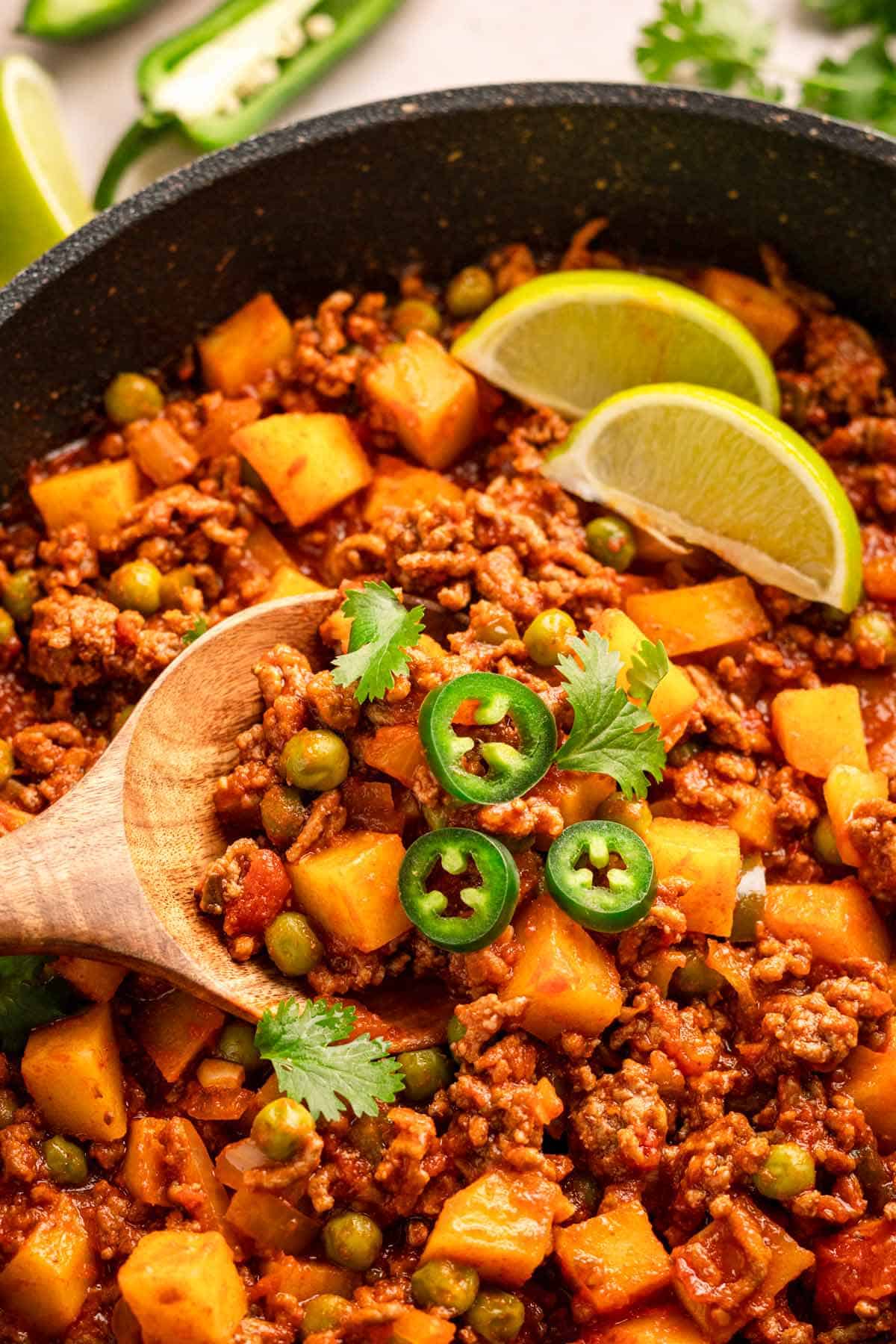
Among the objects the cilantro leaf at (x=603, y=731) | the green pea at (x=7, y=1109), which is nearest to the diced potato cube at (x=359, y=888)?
the cilantro leaf at (x=603, y=731)

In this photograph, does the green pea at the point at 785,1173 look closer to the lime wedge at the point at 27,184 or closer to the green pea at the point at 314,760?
the green pea at the point at 314,760

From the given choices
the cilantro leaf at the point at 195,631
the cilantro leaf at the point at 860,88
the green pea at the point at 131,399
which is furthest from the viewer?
the cilantro leaf at the point at 860,88

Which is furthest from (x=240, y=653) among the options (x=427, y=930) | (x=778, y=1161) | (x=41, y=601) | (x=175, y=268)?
(x=778, y=1161)

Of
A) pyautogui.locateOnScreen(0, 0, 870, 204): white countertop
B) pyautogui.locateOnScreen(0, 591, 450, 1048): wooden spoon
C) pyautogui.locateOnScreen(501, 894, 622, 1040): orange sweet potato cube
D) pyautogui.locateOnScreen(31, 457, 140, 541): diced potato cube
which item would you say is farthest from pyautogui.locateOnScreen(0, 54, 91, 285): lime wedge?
pyautogui.locateOnScreen(501, 894, 622, 1040): orange sweet potato cube

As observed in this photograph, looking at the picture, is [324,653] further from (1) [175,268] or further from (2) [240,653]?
(1) [175,268]

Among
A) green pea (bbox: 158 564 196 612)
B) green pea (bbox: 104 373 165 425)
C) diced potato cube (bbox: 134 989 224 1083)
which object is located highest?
green pea (bbox: 104 373 165 425)

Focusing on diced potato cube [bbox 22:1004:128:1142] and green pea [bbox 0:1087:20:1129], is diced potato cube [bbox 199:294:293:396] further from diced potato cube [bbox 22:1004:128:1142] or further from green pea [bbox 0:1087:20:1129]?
green pea [bbox 0:1087:20:1129]
